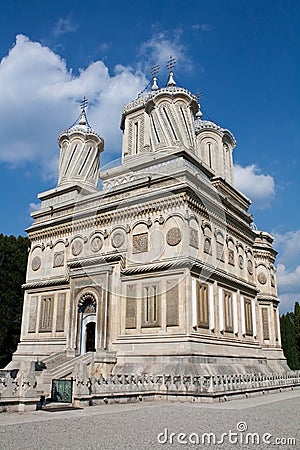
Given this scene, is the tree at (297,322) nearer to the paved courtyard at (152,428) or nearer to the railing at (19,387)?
the paved courtyard at (152,428)

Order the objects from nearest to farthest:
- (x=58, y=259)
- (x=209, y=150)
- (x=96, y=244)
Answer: (x=96, y=244)
(x=58, y=259)
(x=209, y=150)

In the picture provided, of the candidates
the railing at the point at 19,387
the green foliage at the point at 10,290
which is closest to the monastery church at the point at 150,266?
the railing at the point at 19,387

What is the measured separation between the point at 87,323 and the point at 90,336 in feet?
2.29

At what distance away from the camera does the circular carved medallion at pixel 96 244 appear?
70.3 feet

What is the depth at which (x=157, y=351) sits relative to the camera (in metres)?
17.3

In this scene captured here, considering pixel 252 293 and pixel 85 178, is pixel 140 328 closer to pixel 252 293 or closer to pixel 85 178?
pixel 252 293

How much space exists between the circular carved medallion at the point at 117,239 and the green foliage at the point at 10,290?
12515 millimetres

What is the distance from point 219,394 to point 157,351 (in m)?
4.09

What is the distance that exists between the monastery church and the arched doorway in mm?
50

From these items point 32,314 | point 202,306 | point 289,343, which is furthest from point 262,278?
point 32,314

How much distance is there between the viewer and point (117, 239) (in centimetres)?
2066

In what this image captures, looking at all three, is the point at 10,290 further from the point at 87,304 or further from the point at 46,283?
the point at 87,304

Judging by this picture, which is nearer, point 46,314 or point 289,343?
point 46,314

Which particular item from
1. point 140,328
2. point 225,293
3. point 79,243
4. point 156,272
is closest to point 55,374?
point 140,328
